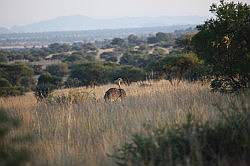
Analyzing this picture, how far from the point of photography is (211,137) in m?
5.42

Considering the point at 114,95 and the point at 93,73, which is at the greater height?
the point at 114,95

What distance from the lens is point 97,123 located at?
7.93 metres

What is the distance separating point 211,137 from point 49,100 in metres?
7.99

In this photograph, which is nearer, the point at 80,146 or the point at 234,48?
the point at 80,146

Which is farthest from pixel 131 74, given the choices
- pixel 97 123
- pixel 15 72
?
pixel 97 123

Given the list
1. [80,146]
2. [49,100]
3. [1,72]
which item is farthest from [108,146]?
[1,72]

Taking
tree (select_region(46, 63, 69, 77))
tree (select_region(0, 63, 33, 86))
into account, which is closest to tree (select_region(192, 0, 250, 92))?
→ tree (select_region(0, 63, 33, 86))

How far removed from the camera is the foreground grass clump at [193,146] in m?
5.07

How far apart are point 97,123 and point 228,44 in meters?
2.99

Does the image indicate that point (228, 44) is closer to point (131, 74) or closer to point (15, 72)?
point (131, 74)

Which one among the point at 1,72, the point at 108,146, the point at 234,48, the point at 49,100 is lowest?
the point at 1,72

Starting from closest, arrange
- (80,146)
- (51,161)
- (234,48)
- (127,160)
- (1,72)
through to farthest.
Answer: (127,160) → (51,161) → (80,146) → (234,48) → (1,72)

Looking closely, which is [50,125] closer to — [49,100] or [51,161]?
[51,161]

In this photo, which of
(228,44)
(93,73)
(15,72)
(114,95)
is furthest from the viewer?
(15,72)
